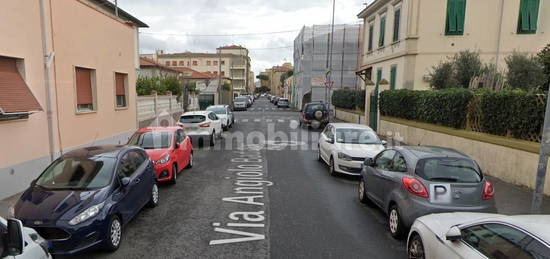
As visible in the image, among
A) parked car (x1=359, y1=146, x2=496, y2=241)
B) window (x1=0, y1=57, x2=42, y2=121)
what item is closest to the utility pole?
parked car (x1=359, y1=146, x2=496, y2=241)

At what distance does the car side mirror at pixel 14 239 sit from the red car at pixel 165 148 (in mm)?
4925

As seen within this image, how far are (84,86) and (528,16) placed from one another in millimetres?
21778

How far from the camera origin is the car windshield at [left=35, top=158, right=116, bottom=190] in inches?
193

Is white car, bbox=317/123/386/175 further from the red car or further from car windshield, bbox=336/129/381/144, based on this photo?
the red car

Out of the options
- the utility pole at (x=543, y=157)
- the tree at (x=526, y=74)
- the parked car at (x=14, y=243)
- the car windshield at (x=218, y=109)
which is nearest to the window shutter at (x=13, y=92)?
the parked car at (x=14, y=243)

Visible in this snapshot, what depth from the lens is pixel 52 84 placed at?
8.26 metres

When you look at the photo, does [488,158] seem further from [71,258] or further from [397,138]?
[71,258]

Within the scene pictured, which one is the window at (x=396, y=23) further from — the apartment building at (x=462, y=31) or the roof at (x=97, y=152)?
the roof at (x=97, y=152)

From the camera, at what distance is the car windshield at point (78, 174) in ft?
16.1

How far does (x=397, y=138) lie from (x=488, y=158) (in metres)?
6.21

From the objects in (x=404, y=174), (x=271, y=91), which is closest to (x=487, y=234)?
(x=404, y=174)

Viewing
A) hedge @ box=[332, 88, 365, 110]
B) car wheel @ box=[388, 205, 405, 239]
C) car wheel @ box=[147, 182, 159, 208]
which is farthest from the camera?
hedge @ box=[332, 88, 365, 110]

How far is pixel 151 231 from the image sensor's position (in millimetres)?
5367

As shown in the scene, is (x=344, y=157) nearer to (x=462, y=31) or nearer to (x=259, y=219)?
(x=259, y=219)
